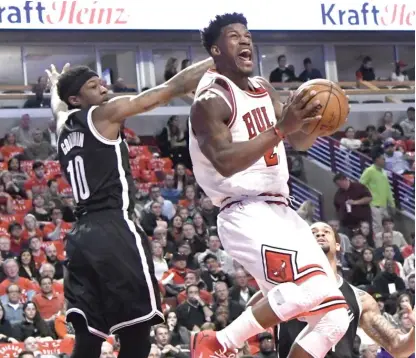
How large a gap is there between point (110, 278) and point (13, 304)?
17.5ft

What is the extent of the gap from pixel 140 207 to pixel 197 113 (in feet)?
31.7

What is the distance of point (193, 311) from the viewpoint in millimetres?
12320

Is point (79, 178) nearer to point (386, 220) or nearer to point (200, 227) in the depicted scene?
point (200, 227)

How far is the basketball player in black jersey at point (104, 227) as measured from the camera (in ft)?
21.1

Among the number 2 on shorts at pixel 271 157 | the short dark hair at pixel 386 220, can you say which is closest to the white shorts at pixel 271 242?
the number 2 on shorts at pixel 271 157

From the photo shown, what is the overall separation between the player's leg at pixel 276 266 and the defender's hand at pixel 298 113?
69 centimetres

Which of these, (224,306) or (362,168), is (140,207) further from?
(362,168)

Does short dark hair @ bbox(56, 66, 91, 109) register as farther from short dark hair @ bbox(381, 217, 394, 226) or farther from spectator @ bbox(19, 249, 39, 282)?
short dark hair @ bbox(381, 217, 394, 226)

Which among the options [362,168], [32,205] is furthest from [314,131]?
[362,168]

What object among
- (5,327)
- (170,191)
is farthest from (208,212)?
(5,327)

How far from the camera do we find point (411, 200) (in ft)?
64.4

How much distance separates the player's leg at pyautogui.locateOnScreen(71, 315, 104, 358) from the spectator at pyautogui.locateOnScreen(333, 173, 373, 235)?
1143cm

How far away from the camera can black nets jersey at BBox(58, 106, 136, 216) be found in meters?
6.62

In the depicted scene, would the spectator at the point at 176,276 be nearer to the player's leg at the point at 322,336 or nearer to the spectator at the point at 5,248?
the spectator at the point at 5,248
